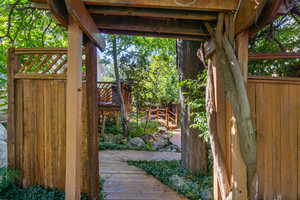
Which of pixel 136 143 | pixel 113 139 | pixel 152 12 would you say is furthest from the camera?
pixel 113 139

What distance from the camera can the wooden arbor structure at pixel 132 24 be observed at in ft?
4.52

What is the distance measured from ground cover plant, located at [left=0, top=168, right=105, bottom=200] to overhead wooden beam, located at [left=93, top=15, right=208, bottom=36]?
6.15 ft

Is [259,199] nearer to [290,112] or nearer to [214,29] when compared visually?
[290,112]

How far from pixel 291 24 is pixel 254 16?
231 centimetres

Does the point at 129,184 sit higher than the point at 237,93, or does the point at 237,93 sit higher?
the point at 237,93

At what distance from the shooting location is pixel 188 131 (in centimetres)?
333

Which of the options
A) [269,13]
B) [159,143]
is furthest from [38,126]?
[159,143]

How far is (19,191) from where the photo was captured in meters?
2.04

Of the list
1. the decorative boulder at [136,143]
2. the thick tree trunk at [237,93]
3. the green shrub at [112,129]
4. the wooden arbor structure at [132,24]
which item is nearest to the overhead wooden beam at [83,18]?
the wooden arbor structure at [132,24]

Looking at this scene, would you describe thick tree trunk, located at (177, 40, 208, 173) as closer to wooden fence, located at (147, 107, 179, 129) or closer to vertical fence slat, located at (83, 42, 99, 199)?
vertical fence slat, located at (83, 42, 99, 199)

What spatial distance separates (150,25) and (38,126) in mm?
1769

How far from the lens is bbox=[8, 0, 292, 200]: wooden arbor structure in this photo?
1.38 m

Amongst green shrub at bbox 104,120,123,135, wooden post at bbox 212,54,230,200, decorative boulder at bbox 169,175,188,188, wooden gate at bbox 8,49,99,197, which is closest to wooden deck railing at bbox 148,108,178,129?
green shrub at bbox 104,120,123,135

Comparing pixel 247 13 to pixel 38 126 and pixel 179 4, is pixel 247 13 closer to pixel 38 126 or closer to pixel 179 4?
pixel 179 4
